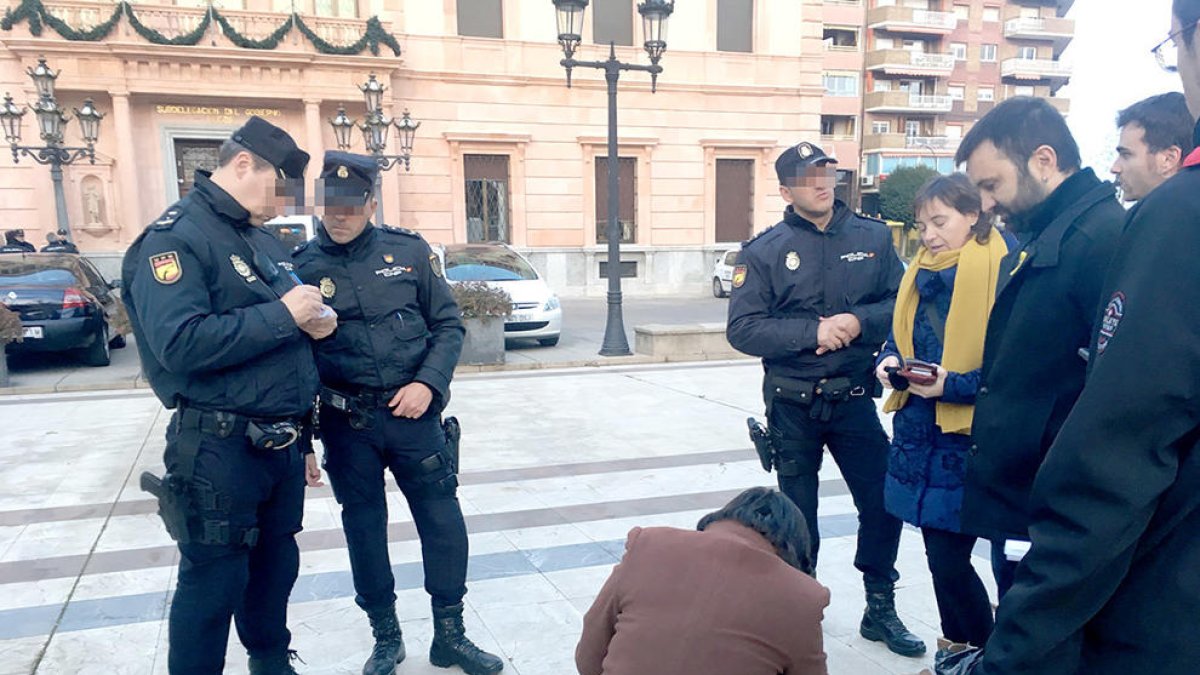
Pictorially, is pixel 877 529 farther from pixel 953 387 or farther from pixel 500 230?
pixel 500 230

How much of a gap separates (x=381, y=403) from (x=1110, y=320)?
7.67 feet

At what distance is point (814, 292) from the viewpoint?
10.1ft

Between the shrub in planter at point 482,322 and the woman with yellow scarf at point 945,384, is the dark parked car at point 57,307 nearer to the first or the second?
the shrub in planter at point 482,322

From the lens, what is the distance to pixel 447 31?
20250 millimetres

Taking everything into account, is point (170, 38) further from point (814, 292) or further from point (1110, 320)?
point (1110, 320)

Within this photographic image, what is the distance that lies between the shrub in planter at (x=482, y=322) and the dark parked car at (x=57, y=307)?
396 cm

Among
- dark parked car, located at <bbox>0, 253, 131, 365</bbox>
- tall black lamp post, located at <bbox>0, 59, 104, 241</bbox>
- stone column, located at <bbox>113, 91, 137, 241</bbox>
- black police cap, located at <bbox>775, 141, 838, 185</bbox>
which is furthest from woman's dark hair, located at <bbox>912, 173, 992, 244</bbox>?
stone column, located at <bbox>113, 91, 137, 241</bbox>

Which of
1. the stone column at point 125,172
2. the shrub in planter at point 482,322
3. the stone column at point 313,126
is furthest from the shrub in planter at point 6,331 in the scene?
the stone column at point 313,126

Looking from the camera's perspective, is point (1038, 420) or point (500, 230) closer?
point (1038, 420)

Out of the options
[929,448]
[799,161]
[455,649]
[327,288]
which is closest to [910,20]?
[799,161]

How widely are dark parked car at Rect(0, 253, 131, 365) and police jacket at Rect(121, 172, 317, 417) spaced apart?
26.0 feet

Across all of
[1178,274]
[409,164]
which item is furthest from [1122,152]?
[409,164]

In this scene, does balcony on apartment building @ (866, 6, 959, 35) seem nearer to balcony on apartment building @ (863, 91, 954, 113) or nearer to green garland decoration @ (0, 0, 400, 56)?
balcony on apartment building @ (863, 91, 954, 113)

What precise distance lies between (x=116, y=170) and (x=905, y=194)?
116ft
